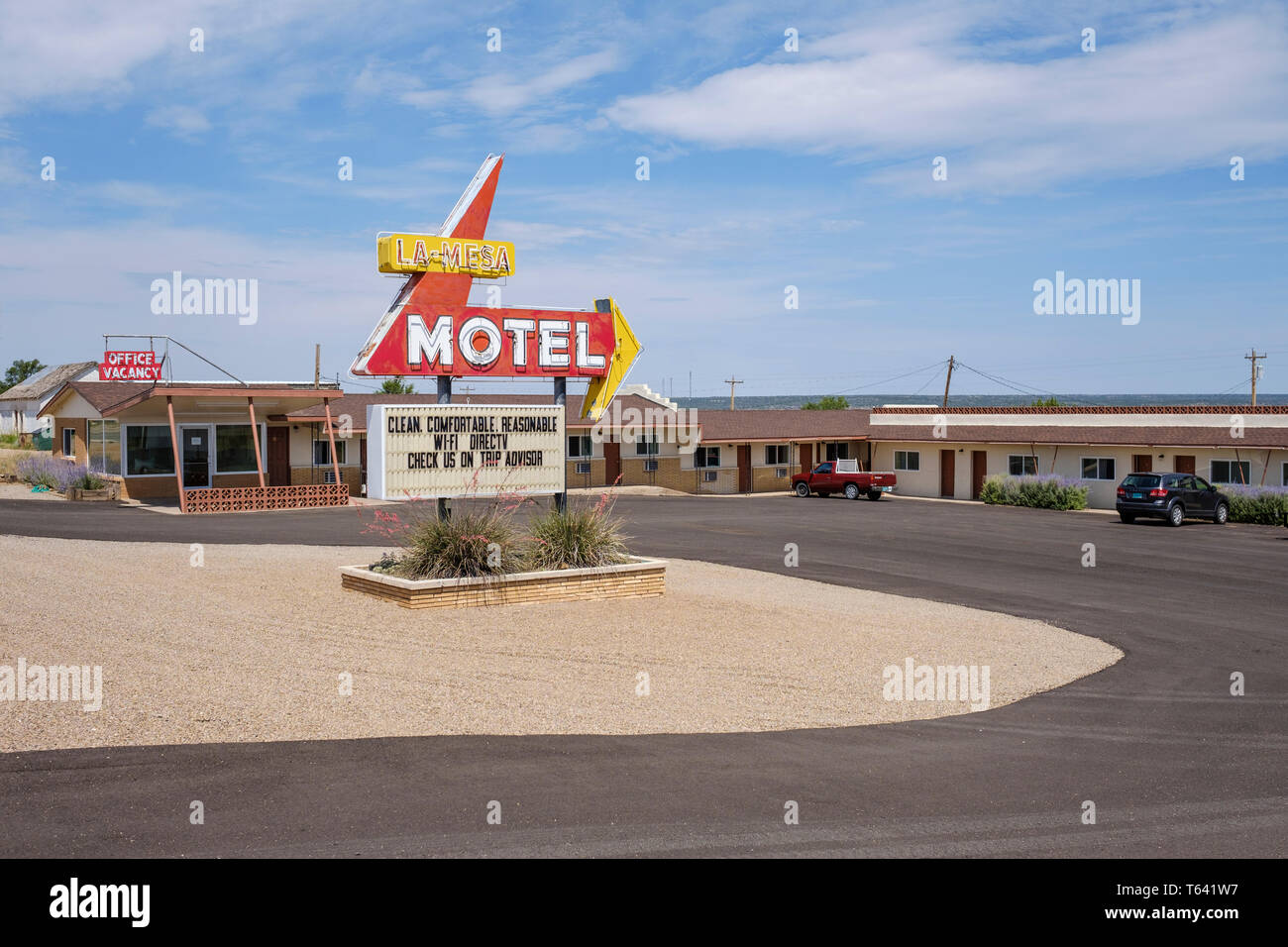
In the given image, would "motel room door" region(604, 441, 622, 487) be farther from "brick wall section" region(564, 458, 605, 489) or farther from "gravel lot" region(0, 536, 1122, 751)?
"gravel lot" region(0, 536, 1122, 751)

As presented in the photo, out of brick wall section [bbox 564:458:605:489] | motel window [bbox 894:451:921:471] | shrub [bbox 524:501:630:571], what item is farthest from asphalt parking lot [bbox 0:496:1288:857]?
motel window [bbox 894:451:921:471]

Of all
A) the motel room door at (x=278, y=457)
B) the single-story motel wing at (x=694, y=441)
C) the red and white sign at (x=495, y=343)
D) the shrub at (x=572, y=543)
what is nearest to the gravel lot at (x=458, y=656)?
the shrub at (x=572, y=543)

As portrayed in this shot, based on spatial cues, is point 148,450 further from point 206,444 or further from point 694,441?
point 694,441

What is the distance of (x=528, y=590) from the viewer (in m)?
16.2

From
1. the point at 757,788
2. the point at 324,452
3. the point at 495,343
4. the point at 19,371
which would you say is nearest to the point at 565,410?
the point at 495,343

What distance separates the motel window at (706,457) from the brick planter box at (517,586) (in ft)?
100

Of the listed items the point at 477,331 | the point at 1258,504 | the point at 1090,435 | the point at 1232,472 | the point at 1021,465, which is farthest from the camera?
the point at 1021,465

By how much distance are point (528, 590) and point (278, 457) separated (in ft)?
95.3

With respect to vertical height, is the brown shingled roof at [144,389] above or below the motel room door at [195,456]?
above

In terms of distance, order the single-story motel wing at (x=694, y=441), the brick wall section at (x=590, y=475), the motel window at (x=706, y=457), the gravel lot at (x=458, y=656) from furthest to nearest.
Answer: the motel window at (x=706, y=457)
the brick wall section at (x=590, y=475)
the single-story motel wing at (x=694, y=441)
the gravel lot at (x=458, y=656)

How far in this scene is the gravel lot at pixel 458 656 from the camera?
9828mm

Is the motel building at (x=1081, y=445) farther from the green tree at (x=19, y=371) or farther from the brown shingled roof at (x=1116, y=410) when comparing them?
the green tree at (x=19, y=371)
